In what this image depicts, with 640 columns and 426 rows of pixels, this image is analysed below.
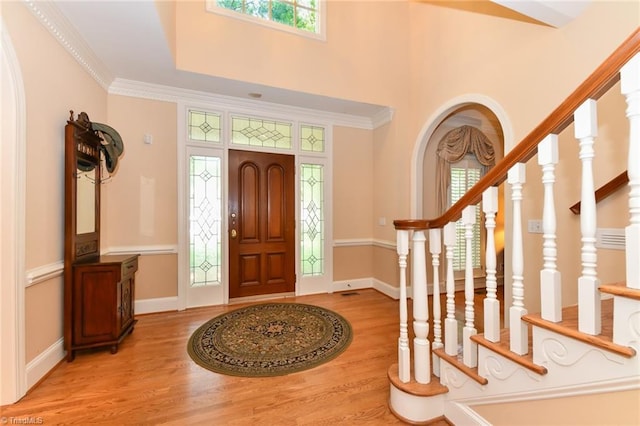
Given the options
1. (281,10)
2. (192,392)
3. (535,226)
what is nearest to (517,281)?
(535,226)

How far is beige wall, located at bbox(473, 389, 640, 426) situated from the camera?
98 cm

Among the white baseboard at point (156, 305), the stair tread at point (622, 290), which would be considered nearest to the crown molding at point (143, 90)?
the white baseboard at point (156, 305)

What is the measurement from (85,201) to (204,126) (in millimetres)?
1622

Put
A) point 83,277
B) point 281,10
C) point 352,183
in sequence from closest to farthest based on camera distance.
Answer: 1. point 83,277
2. point 281,10
3. point 352,183

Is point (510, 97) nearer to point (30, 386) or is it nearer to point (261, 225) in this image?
point (261, 225)

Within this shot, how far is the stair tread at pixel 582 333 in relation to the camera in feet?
3.10

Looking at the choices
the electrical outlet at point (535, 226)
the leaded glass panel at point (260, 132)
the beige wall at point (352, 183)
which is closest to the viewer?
the electrical outlet at point (535, 226)

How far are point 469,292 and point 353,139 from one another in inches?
131

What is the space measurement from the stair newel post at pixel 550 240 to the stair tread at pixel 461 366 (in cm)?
51

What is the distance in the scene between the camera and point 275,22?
3.47 meters

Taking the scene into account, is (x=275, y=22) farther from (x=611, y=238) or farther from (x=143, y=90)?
(x=611, y=238)

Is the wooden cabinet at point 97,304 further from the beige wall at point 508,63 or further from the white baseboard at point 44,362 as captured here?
the beige wall at point 508,63

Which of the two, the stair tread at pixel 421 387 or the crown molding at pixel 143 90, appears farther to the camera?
the crown molding at pixel 143 90

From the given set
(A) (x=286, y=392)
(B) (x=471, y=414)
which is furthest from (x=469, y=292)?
(A) (x=286, y=392)
